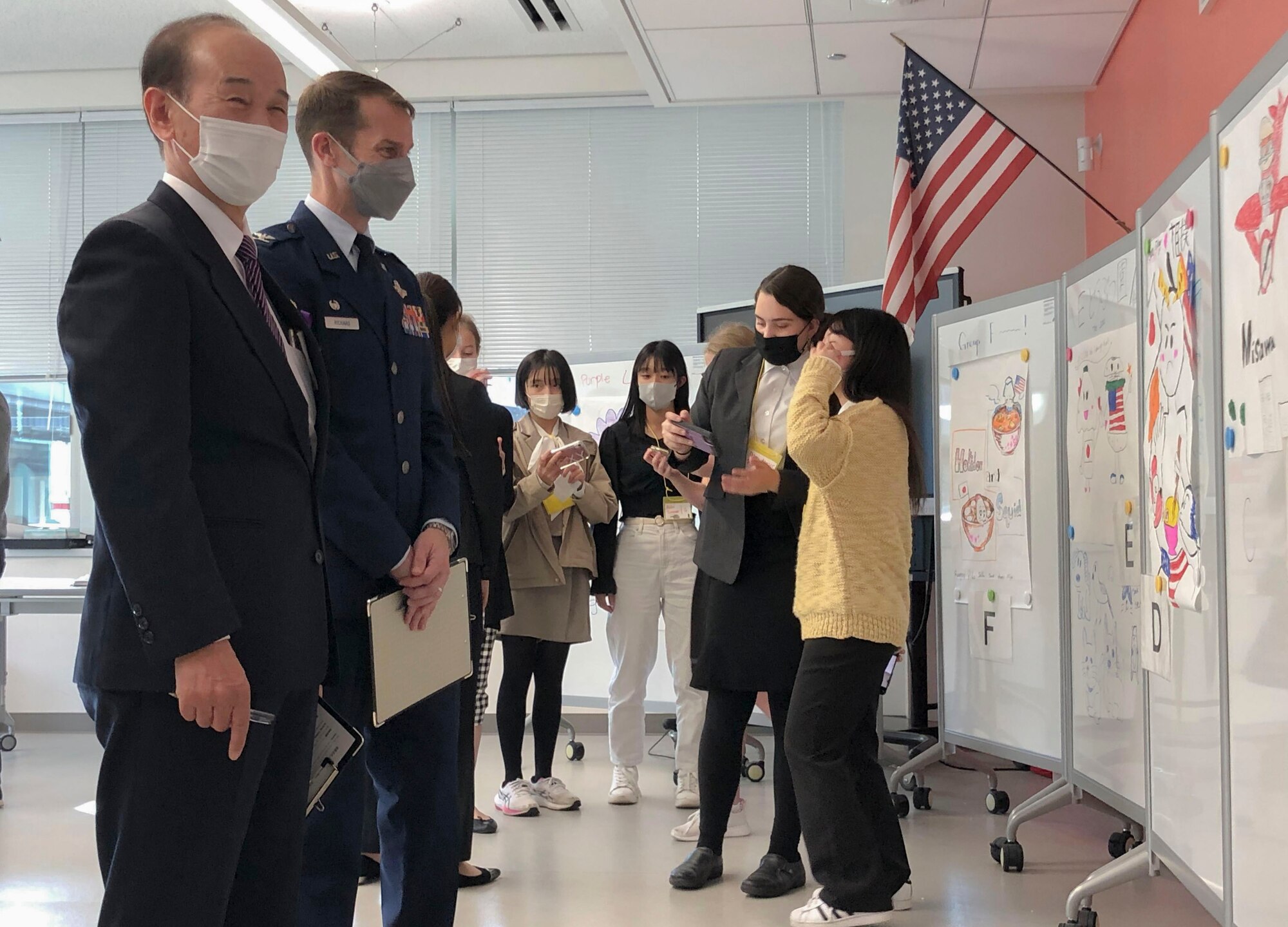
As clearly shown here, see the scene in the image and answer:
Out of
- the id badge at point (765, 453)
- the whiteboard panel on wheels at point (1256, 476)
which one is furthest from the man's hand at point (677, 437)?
the whiteboard panel on wheels at point (1256, 476)

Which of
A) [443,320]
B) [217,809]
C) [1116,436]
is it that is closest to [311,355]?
[217,809]

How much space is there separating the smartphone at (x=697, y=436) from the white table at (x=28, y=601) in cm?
339

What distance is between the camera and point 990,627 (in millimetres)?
3684

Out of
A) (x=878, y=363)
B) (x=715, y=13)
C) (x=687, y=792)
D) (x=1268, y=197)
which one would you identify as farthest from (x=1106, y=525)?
(x=715, y=13)

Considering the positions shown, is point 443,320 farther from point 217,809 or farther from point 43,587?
point 43,587

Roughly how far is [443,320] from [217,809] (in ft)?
5.81

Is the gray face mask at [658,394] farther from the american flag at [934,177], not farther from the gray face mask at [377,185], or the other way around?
the gray face mask at [377,185]

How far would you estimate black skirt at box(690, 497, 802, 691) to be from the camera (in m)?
2.90

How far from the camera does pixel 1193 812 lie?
2.21 metres

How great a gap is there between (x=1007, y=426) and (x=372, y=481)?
2.39 m

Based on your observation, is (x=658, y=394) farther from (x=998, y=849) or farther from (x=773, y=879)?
(x=998, y=849)

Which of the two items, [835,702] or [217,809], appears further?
[835,702]

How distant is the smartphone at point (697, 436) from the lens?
2957 millimetres

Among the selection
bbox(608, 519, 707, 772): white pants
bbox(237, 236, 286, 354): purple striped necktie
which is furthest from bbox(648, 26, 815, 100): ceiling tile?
bbox(237, 236, 286, 354): purple striped necktie
